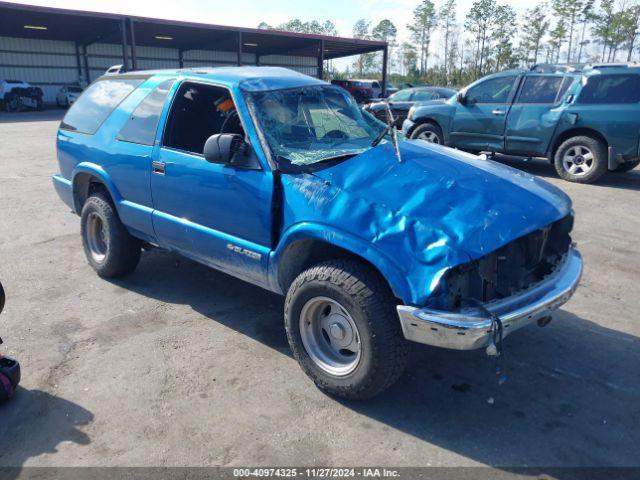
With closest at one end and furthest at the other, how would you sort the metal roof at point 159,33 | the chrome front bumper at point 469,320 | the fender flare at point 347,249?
the chrome front bumper at point 469,320 → the fender flare at point 347,249 → the metal roof at point 159,33

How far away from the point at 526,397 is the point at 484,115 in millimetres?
8041

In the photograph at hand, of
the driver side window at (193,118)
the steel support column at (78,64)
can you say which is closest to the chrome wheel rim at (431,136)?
the driver side window at (193,118)

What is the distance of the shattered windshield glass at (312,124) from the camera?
11.7ft

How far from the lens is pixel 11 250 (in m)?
5.90

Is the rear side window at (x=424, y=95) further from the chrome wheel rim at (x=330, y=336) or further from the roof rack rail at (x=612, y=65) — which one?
the chrome wheel rim at (x=330, y=336)

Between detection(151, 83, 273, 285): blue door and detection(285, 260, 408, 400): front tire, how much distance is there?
0.49 metres

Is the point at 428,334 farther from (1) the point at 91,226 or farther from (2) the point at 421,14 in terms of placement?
(2) the point at 421,14

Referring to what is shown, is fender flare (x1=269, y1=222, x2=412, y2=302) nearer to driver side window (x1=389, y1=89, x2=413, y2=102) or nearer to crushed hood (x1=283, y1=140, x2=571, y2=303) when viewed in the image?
crushed hood (x1=283, y1=140, x2=571, y2=303)

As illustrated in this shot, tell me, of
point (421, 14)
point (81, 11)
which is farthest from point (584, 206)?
point (421, 14)

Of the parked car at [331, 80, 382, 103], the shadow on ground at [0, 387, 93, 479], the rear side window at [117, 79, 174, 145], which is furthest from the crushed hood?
the parked car at [331, 80, 382, 103]

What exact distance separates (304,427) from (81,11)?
29.5m

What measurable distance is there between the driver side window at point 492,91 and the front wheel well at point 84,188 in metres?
7.86

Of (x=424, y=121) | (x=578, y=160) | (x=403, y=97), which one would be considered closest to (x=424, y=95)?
(x=403, y=97)

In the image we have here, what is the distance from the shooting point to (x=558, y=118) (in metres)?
9.27
